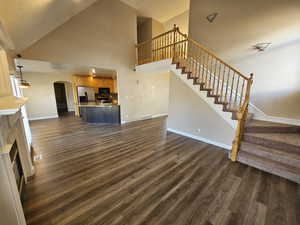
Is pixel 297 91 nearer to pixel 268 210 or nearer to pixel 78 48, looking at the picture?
pixel 268 210

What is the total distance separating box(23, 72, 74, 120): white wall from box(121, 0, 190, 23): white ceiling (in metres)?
5.34

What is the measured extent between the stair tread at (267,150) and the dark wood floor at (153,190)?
0.41 metres

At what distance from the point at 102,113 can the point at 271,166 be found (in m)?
5.44

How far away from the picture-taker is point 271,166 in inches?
87.6

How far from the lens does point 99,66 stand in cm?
446

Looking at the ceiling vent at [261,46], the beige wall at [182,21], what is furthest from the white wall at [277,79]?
the beige wall at [182,21]

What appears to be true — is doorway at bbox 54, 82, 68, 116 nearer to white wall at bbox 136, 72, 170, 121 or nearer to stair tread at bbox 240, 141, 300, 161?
white wall at bbox 136, 72, 170, 121

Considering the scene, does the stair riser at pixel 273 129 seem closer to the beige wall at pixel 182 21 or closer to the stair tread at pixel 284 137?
the stair tread at pixel 284 137

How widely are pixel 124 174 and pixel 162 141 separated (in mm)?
1620

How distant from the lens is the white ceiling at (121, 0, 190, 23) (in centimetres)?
497

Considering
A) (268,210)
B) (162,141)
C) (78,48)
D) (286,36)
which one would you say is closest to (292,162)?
(268,210)

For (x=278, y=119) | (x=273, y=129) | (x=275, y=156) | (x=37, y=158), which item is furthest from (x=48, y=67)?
(x=278, y=119)

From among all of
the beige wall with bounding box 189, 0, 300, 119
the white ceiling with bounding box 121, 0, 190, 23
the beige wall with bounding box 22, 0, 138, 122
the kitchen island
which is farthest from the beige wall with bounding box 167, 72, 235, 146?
the white ceiling with bounding box 121, 0, 190, 23

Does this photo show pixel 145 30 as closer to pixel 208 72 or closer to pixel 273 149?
pixel 208 72
